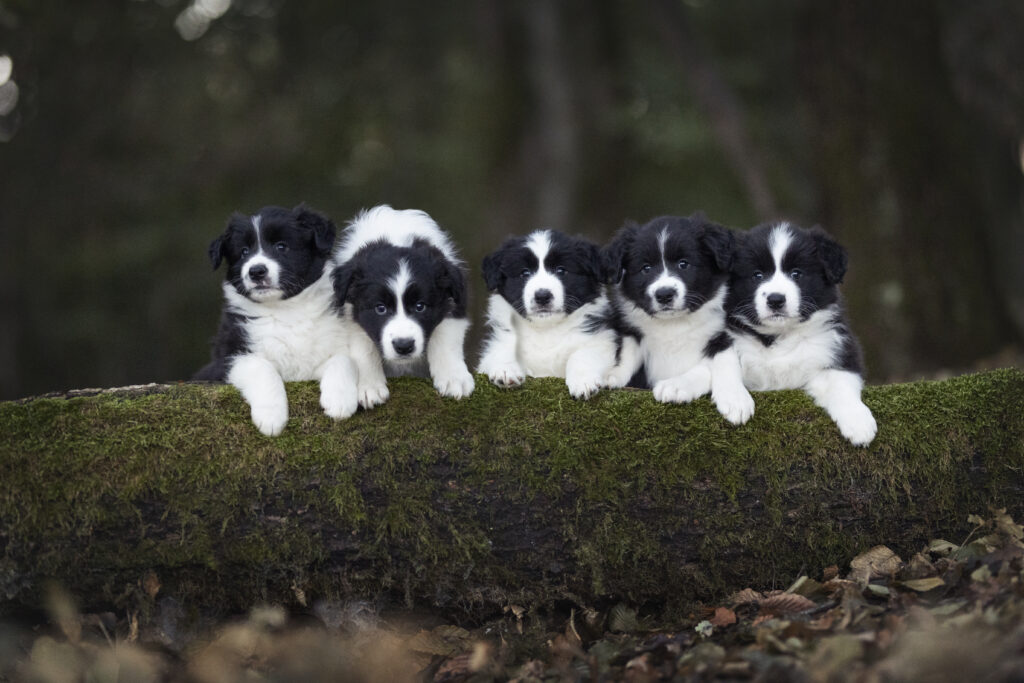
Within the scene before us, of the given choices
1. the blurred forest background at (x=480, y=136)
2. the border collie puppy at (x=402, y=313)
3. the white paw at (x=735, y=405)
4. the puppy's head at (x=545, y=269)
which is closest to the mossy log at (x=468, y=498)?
the white paw at (x=735, y=405)

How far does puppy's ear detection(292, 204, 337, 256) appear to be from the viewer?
5.09 metres

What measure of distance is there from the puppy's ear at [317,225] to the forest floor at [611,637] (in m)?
1.96

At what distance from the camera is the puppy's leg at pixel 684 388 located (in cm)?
450

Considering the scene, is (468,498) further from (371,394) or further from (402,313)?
(402,313)

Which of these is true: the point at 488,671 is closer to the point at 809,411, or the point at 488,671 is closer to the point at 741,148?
the point at 809,411

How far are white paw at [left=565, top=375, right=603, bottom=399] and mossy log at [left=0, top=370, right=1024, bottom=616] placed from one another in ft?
0.43

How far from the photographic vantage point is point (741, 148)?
435 inches

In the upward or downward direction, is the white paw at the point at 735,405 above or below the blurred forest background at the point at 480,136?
below

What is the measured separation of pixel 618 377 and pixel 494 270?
3.14ft

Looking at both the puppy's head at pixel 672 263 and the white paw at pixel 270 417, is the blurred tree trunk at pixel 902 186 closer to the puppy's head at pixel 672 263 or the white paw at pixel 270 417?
the puppy's head at pixel 672 263

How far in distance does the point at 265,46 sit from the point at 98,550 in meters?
10.6

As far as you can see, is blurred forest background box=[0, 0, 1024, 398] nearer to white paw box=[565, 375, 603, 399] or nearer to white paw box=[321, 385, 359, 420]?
white paw box=[565, 375, 603, 399]

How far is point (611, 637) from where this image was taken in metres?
4.35

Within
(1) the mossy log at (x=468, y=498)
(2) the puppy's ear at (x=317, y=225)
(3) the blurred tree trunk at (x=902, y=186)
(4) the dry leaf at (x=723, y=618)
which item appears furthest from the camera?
(3) the blurred tree trunk at (x=902, y=186)
